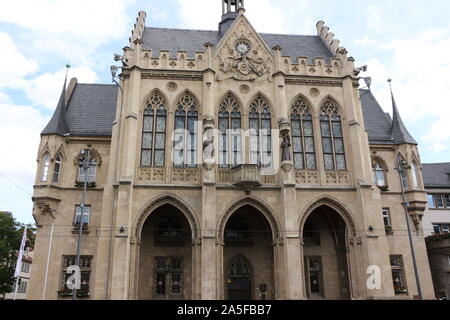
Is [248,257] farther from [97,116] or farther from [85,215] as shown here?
[97,116]

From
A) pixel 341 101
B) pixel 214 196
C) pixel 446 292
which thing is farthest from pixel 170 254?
pixel 446 292

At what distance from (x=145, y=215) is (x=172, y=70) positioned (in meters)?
9.65

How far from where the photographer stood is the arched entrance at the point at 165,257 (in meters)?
22.7

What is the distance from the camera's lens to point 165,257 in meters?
23.4

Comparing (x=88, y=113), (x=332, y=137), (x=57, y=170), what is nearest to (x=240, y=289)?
(x=332, y=137)

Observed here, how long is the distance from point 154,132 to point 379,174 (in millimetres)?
16687

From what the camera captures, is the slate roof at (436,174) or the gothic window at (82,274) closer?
the gothic window at (82,274)

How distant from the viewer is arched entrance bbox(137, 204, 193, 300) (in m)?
22.7

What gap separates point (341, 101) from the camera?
2566 cm

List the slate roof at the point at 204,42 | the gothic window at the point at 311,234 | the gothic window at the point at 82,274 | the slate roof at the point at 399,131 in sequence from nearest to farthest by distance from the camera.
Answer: the gothic window at the point at 82,274, the gothic window at the point at 311,234, the slate roof at the point at 399,131, the slate roof at the point at 204,42

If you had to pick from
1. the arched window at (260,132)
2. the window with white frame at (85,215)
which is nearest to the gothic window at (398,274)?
the arched window at (260,132)

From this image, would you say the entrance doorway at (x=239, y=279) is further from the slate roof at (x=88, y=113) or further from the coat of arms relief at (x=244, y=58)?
the slate roof at (x=88, y=113)

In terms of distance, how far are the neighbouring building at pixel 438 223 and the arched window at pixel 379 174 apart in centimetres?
629
